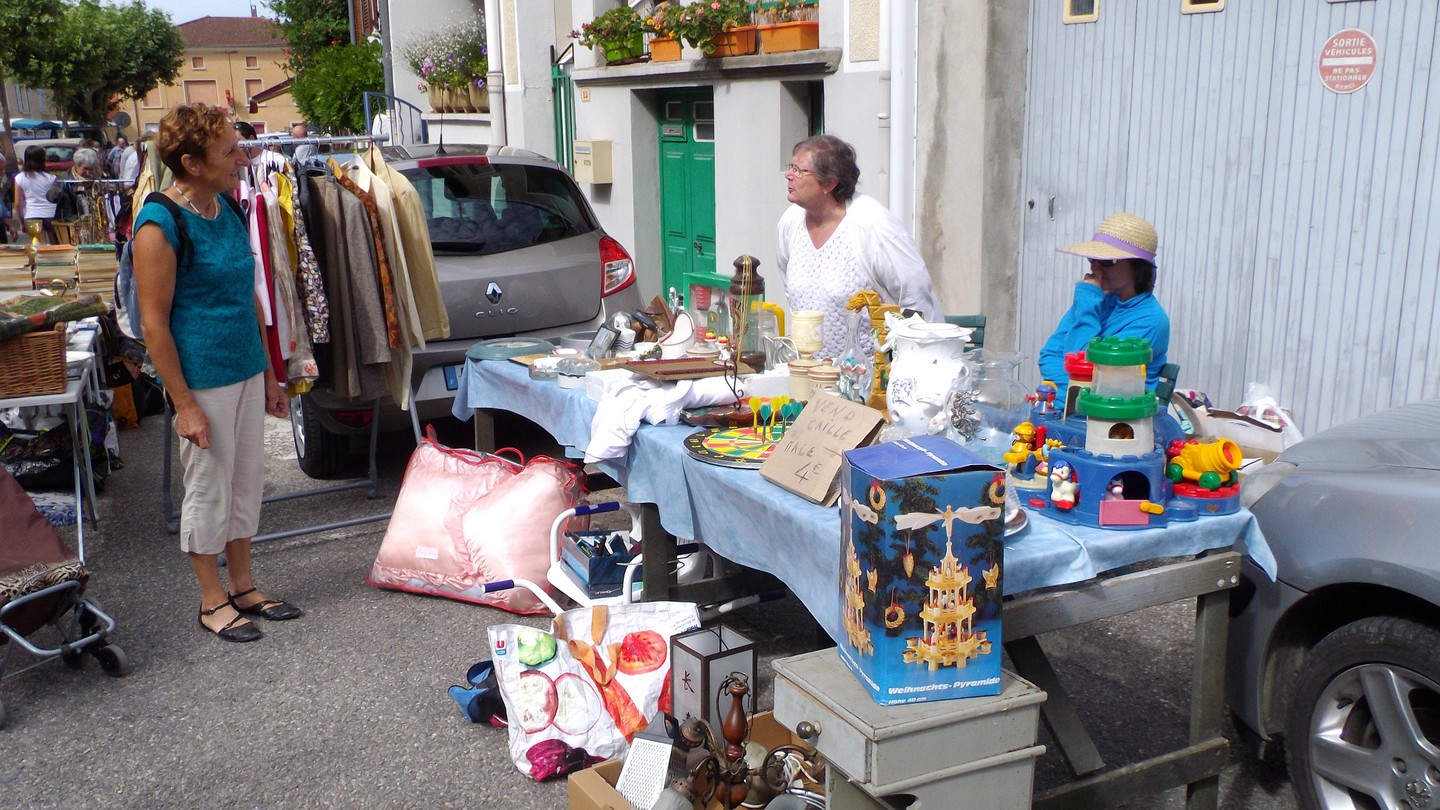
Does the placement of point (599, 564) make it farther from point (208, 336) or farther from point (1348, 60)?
point (1348, 60)

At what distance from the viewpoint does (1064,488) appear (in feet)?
8.92

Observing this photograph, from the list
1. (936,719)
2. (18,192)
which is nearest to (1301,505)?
(936,719)

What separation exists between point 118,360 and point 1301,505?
7.26m

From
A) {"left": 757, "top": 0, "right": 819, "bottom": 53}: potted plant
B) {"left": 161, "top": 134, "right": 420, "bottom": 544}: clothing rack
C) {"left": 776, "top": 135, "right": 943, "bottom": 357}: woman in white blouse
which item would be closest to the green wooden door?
{"left": 757, "top": 0, "right": 819, "bottom": 53}: potted plant

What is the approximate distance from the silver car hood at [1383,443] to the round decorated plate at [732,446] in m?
1.40

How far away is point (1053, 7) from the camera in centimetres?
655

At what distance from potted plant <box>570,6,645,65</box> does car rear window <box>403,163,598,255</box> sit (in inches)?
166

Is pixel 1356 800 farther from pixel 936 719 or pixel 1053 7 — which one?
pixel 1053 7

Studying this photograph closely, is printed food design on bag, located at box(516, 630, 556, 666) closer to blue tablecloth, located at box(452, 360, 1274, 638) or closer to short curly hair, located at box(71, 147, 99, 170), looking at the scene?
blue tablecloth, located at box(452, 360, 1274, 638)

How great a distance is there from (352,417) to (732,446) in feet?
10.1

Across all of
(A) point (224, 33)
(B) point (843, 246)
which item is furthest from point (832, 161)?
(A) point (224, 33)

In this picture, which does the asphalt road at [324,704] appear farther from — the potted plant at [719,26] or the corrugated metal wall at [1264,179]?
the potted plant at [719,26]

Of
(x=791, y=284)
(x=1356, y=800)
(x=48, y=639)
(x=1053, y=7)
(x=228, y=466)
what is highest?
(x=1053, y=7)

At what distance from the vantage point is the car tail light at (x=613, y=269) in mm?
6266
